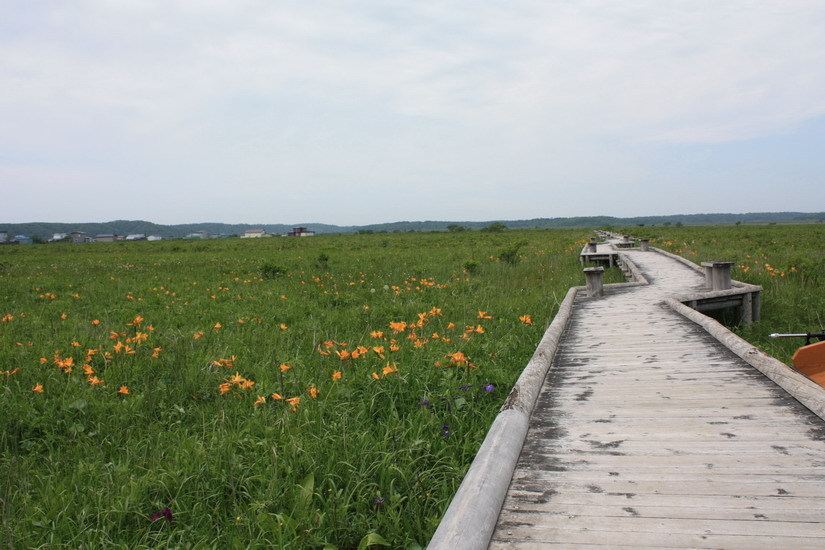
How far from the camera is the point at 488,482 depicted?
2.25m

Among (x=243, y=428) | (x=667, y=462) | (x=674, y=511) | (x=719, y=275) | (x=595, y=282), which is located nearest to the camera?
(x=674, y=511)

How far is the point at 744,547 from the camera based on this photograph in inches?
71.9

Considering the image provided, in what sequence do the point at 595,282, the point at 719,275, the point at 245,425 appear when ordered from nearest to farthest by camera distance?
the point at 245,425
the point at 719,275
the point at 595,282

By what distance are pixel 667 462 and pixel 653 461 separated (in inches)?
2.6

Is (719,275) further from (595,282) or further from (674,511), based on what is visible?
(674,511)

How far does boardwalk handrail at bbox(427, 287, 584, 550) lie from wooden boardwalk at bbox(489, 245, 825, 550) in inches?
2.7

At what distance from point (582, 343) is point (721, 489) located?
317cm

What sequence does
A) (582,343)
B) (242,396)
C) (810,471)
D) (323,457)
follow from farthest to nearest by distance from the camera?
(582,343)
(242,396)
(323,457)
(810,471)

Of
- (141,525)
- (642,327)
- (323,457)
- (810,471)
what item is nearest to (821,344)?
(642,327)

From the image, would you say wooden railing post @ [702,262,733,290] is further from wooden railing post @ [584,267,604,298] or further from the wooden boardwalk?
the wooden boardwalk

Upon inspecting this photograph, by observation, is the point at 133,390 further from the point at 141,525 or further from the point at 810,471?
the point at 810,471

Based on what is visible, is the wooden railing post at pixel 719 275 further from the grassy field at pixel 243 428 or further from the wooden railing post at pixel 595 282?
the grassy field at pixel 243 428

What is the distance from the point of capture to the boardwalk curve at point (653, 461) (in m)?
1.95

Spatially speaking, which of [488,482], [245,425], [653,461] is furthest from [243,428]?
[653,461]
